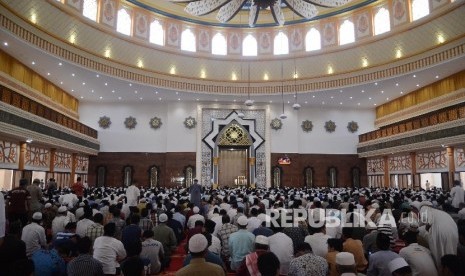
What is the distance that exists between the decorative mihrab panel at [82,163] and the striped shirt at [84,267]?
18.7m

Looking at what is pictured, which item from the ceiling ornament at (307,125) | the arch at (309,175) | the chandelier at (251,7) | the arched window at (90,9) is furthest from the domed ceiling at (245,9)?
the arch at (309,175)

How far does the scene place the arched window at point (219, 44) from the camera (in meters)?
22.3

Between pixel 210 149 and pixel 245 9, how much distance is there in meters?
8.77

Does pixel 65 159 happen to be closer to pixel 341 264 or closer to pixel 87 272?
pixel 87 272

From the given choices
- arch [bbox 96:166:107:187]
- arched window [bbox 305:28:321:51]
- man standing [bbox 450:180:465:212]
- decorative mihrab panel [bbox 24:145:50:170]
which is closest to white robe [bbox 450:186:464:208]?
man standing [bbox 450:180:465:212]

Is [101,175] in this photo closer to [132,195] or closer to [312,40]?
[132,195]

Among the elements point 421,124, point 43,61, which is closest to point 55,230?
point 43,61

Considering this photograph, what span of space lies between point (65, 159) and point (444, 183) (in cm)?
1933

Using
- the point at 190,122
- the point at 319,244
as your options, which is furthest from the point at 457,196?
the point at 190,122

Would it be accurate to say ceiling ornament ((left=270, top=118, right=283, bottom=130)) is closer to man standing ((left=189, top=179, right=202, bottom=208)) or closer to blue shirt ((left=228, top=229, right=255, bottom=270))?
man standing ((left=189, top=179, right=202, bottom=208))

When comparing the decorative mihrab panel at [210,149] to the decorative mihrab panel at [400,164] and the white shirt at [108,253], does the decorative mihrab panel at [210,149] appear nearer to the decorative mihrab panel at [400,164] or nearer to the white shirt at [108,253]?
the decorative mihrab panel at [400,164]

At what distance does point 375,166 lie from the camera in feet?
76.0

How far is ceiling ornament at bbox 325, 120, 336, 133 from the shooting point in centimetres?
2391

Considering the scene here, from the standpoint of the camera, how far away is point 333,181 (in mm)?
23812
